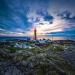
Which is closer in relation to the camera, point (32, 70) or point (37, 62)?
point (32, 70)

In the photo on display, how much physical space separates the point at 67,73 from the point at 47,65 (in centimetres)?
127

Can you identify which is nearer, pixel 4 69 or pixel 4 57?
pixel 4 69

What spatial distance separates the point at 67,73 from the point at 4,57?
5.53 metres

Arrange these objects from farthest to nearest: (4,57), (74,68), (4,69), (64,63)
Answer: (4,57) → (64,63) → (74,68) → (4,69)

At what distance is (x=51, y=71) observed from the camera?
5629mm

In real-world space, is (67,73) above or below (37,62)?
below

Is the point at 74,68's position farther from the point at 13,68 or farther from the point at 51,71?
the point at 13,68

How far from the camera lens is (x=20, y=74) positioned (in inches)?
220

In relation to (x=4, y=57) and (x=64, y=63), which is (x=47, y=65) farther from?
(x=4, y=57)

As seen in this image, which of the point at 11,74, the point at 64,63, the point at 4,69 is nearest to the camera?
the point at 11,74

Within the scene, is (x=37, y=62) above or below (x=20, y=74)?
above

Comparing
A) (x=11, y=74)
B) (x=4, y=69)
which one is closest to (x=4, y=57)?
Answer: (x=4, y=69)

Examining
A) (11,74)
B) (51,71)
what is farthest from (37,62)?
(11,74)

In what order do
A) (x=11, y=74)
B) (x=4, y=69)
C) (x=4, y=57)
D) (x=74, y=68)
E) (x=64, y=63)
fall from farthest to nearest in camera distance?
(x=4, y=57) → (x=64, y=63) → (x=74, y=68) → (x=4, y=69) → (x=11, y=74)
